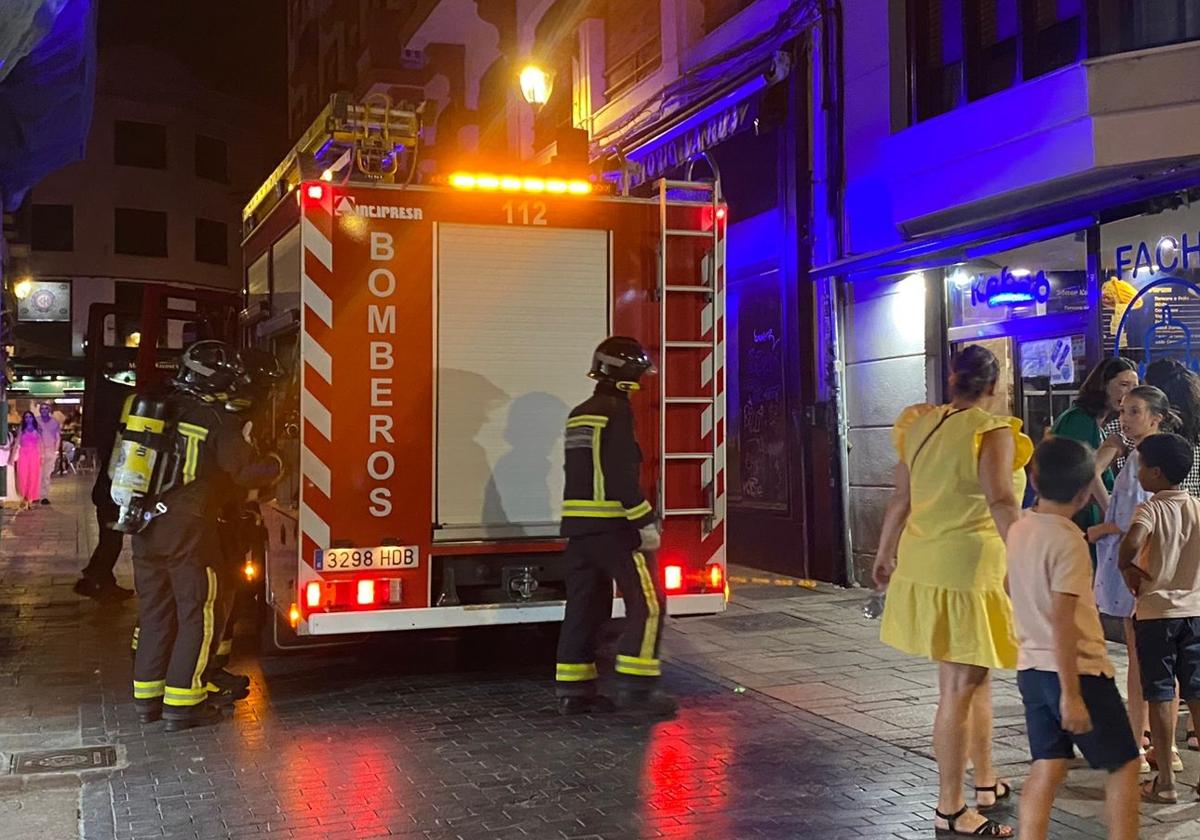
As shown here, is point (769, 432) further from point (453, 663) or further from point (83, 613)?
point (83, 613)

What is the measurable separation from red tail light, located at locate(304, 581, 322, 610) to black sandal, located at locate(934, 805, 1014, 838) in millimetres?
3360

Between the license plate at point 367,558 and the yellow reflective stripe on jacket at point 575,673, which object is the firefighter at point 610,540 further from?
the license plate at point 367,558

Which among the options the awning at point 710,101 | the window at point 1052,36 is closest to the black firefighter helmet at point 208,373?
the awning at point 710,101

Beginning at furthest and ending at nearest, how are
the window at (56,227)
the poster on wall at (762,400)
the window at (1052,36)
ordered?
the window at (56,227) → the poster on wall at (762,400) → the window at (1052,36)

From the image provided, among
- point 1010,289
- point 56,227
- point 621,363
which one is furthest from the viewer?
point 56,227

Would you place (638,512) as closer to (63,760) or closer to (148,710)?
(148,710)

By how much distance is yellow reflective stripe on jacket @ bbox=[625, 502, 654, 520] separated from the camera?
20.6ft

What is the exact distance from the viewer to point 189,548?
6449 millimetres

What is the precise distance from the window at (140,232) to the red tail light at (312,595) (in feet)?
168

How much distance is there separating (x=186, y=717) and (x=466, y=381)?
2.33 metres

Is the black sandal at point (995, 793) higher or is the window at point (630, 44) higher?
the window at point (630, 44)

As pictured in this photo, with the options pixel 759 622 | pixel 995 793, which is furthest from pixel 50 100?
pixel 995 793

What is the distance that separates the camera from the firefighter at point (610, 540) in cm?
635

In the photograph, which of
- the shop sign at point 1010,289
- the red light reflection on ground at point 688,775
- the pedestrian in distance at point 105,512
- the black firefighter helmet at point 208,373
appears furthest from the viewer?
the pedestrian in distance at point 105,512
